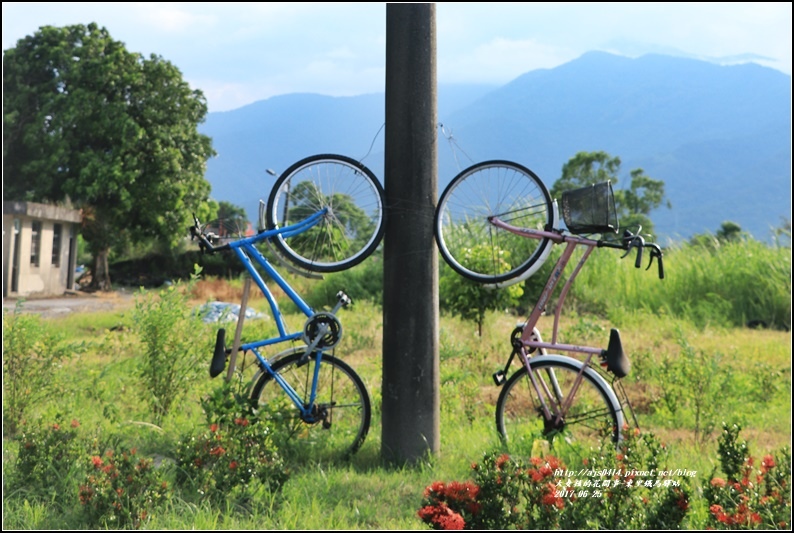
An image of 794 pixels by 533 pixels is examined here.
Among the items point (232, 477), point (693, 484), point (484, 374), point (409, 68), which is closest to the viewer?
point (232, 477)

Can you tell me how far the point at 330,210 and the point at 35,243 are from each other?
20.4 meters

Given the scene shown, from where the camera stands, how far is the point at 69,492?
391cm

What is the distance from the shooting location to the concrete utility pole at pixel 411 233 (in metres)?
4.54

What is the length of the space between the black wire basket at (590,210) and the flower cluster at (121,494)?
261 cm

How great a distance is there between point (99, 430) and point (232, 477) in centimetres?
151

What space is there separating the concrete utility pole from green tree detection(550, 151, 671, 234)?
37064mm

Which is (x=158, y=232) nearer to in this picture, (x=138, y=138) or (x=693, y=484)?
(x=138, y=138)

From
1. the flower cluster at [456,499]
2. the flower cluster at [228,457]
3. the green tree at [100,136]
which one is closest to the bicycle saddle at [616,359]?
the flower cluster at [456,499]

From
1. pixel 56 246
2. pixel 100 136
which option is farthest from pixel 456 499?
pixel 100 136

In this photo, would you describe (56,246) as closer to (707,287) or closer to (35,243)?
(35,243)

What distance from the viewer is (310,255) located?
4766mm

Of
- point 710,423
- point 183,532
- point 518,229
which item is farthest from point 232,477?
point 710,423

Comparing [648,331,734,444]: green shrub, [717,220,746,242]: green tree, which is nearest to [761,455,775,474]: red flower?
[648,331,734,444]: green shrub

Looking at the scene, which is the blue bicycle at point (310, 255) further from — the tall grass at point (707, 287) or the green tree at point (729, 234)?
the green tree at point (729, 234)
